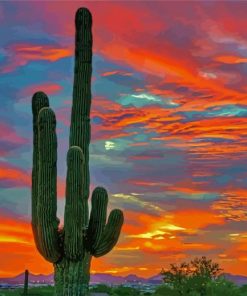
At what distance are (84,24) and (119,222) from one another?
4.72 metres

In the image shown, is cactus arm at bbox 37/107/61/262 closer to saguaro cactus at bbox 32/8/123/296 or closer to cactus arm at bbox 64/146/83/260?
saguaro cactus at bbox 32/8/123/296

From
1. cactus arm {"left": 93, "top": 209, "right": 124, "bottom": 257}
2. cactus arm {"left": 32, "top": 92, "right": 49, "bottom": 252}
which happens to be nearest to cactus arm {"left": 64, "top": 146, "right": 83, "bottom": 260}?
cactus arm {"left": 93, "top": 209, "right": 124, "bottom": 257}

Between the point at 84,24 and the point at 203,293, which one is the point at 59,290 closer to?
the point at 84,24

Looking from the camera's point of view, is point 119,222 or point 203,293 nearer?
point 119,222

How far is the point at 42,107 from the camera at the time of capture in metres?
16.0

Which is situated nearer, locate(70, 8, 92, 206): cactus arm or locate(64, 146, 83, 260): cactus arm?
locate(64, 146, 83, 260): cactus arm

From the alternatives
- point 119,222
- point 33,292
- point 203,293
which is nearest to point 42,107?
point 119,222

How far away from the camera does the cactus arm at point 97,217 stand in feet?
46.9

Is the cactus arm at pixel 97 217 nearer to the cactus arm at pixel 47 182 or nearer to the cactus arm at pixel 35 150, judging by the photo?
the cactus arm at pixel 47 182

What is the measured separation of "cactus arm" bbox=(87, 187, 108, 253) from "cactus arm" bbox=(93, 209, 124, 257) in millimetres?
107

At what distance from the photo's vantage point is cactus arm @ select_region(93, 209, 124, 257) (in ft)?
47.6

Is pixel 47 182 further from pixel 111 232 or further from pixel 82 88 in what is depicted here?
pixel 82 88

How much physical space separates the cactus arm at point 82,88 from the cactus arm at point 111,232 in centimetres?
57

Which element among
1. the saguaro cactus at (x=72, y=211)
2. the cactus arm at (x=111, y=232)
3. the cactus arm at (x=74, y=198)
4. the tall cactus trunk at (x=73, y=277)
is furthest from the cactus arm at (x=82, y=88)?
the tall cactus trunk at (x=73, y=277)
